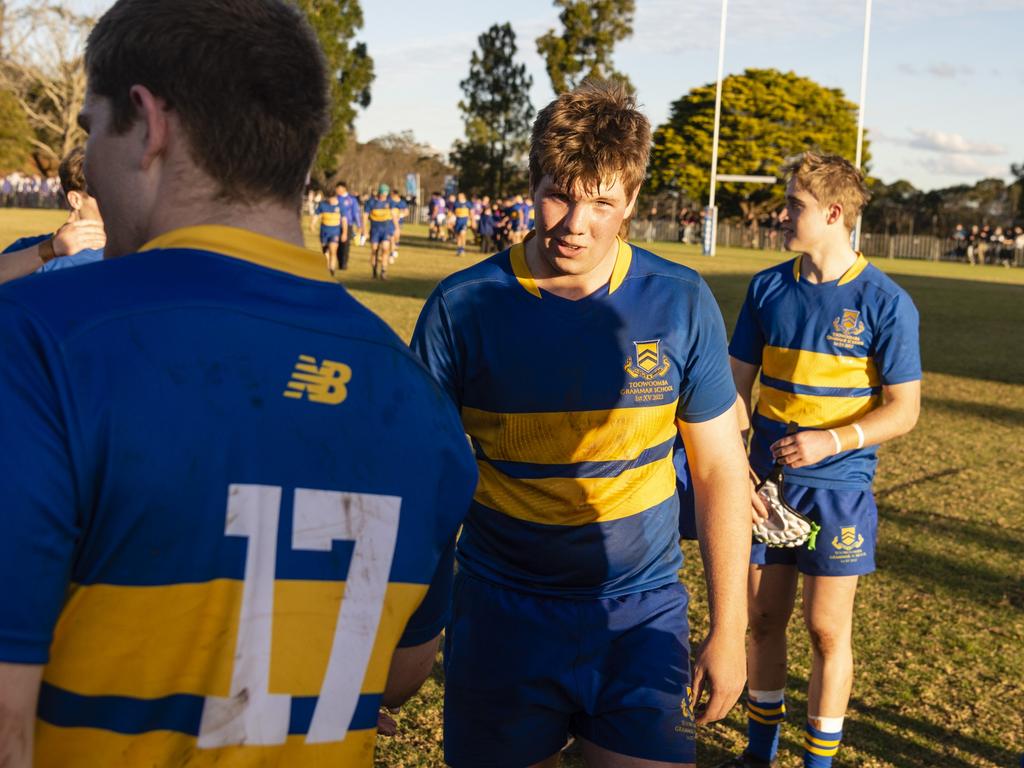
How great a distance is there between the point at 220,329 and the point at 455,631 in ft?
6.37

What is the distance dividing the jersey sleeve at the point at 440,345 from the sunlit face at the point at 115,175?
1.49 metres

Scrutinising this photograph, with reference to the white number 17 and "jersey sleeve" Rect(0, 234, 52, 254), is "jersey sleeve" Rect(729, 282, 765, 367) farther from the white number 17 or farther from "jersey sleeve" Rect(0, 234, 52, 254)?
the white number 17

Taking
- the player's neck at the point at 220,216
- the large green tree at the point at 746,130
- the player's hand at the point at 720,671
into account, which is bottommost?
the player's hand at the point at 720,671

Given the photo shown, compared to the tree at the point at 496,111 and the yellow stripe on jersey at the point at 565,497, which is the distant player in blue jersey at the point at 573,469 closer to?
the yellow stripe on jersey at the point at 565,497

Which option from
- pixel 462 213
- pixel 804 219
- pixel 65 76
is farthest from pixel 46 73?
pixel 804 219

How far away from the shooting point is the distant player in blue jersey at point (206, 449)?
1276mm

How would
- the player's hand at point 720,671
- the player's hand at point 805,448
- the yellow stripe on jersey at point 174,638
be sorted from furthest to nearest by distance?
the player's hand at point 805,448 < the player's hand at point 720,671 < the yellow stripe on jersey at point 174,638

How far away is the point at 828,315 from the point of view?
4594mm

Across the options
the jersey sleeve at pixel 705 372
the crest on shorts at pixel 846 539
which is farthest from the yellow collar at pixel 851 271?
the jersey sleeve at pixel 705 372

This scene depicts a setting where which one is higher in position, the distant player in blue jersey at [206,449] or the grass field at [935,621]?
the distant player in blue jersey at [206,449]

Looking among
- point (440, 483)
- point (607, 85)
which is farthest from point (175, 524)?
point (607, 85)

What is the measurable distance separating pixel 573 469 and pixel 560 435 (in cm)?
10

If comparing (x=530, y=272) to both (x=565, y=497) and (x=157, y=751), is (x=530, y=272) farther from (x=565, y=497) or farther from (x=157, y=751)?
(x=157, y=751)

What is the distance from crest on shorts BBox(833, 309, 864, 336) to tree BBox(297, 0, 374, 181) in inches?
2129
